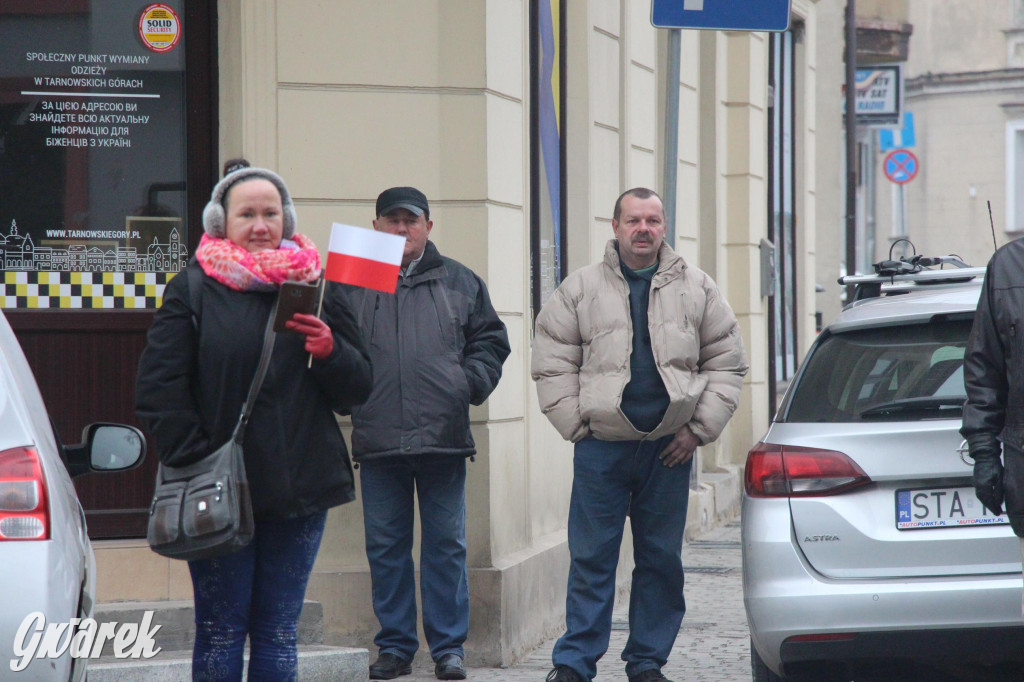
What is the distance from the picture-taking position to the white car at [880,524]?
188 inches

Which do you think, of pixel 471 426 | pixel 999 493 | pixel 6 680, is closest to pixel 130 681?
pixel 471 426

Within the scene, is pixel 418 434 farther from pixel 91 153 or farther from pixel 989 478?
pixel 989 478

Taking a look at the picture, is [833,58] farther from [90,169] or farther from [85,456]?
[85,456]

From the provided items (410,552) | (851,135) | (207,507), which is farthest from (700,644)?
(851,135)

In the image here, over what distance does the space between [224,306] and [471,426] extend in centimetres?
286

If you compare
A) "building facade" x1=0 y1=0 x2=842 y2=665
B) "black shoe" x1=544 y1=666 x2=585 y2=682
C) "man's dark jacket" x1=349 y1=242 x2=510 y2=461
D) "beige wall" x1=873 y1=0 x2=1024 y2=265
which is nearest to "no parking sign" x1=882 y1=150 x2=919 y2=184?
"building facade" x1=0 y1=0 x2=842 y2=665

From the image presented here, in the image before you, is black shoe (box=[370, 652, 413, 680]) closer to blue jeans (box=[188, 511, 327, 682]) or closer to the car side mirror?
blue jeans (box=[188, 511, 327, 682])

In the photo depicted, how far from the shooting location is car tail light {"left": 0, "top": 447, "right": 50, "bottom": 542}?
3197 millimetres

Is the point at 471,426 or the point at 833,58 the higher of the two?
the point at 833,58

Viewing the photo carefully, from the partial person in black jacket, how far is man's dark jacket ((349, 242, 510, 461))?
1.96 meters

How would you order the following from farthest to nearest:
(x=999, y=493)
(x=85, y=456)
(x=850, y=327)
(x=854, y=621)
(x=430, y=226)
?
(x=430, y=226), (x=850, y=327), (x=854, y=621), (x=999, y=493), (x=85, y=456)

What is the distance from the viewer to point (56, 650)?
3.20 metres

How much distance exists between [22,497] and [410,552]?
3.20 m

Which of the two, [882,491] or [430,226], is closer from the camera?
[882,491]
